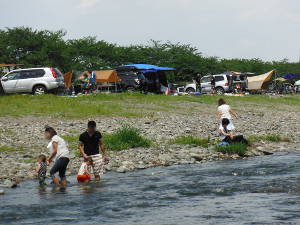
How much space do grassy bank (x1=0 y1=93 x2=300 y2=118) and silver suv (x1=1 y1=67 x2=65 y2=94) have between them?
79.9 inches

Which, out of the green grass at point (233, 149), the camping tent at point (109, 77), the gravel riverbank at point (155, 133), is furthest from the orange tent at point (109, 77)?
the green grass at point (233, 149)

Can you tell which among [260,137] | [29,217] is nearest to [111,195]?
[29,217]

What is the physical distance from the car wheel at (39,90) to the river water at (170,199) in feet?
66.1

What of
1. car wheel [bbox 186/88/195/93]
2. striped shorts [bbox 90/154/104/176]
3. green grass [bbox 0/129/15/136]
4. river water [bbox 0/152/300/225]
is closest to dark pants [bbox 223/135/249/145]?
river water [bbox 0/152/300/225]

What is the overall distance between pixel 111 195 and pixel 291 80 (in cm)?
6085

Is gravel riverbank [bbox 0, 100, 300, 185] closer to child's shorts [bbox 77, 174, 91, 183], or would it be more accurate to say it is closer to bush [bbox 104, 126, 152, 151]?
bush [bbox 104, 126, 152, 151]

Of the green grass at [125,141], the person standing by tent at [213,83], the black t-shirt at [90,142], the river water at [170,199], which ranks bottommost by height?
the river water at [170,199]

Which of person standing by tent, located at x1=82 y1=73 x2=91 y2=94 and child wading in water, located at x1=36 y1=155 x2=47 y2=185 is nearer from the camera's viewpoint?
child wading in water, located at x1=36 y1=155 x2=47 y2=185

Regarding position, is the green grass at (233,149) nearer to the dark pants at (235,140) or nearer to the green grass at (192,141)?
the dark pants at (235,140)

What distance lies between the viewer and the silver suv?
3831 cm

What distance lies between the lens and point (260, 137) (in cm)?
2648

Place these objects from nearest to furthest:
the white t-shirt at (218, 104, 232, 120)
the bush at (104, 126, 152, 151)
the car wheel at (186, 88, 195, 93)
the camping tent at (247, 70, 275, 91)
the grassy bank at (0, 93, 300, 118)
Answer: the bush at (104, 126, 152, 151), the white t-shirt at (218, 104, 232, 120), the grassy bank at (0, 93, 300, 118), the car wheel at (186, 88, 195, 93), the camping tent at (247, 70, 275, 91)

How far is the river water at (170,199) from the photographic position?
12320mm

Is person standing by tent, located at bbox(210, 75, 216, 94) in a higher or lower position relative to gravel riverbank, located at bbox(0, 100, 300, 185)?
higher
